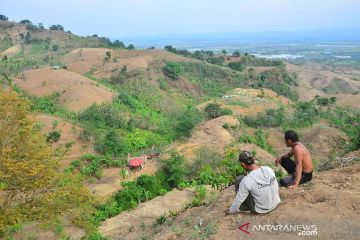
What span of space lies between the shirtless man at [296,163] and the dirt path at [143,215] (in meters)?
5.79

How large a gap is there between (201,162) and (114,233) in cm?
667

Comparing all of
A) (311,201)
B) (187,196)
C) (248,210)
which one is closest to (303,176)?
(311,201)

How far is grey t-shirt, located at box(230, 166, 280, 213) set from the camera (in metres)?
6.13

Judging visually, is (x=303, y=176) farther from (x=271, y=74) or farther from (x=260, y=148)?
(x=271, y=74)

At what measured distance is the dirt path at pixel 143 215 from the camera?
12673 millimetres

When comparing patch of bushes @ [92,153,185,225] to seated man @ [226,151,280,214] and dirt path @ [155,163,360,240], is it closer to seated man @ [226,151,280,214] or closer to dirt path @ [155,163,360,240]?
dirt path @ [155,163,360,240]

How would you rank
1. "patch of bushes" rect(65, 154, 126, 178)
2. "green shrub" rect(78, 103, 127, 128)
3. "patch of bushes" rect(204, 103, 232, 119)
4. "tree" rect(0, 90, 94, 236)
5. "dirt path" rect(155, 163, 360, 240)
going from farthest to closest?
"patch of bushes" rect(204, 103, 232, 119) < "green shrub" rect(78, 103, 127, 128) < "patch of bushes" rect(65, 154, 126, 178) < "tree" rect(0, 90, 94, 236) < "dirt path" rect(155, 163, 360, 240)

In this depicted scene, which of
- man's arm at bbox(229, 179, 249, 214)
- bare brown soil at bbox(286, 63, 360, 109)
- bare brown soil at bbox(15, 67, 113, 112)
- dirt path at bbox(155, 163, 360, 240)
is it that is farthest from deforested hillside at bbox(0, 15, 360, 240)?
bare brown soil at bbox(286, 63, 360, 109)

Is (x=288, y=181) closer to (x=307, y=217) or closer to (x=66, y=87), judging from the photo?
(x=307, y=217)

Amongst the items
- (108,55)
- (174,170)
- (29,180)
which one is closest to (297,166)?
(29,180)

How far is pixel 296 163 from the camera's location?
7.05 meters

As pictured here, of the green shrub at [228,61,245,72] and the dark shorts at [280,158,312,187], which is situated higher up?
the dark shorts at [280,158,312,187]

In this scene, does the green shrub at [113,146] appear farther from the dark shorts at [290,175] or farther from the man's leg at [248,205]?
the man's leg at [248,205]

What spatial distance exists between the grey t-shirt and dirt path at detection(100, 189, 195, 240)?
6.04m
